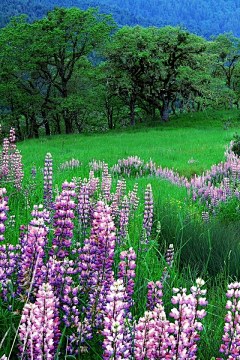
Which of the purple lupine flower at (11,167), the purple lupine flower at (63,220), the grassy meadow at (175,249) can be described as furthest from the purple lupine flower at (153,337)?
the purple lupine flower at (11,167)

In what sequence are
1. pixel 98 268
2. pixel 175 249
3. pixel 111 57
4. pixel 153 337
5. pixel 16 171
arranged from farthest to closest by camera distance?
pixel 111 57 < pixel 16 171 < pixel 175 249 < pixel 98 268 < pixel 153 337

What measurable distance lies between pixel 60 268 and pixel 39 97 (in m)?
34.9

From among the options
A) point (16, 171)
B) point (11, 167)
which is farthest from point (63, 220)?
point (11, 167)

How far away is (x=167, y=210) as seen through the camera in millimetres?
5355

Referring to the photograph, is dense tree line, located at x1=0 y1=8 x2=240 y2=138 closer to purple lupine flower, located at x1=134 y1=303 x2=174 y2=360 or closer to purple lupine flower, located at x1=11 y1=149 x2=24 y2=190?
purple lupine flower, located at x1=11 y1=149 x2=24 y2=190

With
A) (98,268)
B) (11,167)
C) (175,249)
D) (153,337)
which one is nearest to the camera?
(153,337)

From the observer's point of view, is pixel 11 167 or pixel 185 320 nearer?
pixel 185 320

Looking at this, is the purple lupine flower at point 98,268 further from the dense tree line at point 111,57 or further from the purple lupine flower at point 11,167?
the dense tree line at point 111,57

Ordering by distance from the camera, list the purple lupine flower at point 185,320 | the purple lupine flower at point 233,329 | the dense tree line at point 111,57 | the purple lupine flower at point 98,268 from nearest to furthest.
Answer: the purple lupine flower at point 185,320 → the purple lupine flower at point 233,329 → the purple lupine flower at point 98,268 → the dense tree line at point 111,57

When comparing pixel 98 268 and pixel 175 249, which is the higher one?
pixel 98 268

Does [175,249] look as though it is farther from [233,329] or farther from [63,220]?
[233,329]

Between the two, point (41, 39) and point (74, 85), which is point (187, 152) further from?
point (74, 85)

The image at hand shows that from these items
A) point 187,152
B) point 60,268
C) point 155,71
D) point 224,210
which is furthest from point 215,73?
point 60,268

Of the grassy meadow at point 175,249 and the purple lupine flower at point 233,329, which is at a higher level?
the purple lupine flower at point 233,329
